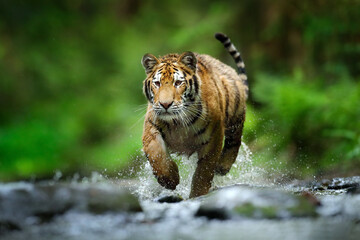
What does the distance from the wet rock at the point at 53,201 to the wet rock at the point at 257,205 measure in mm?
587

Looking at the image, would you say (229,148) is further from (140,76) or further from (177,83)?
(140,76)

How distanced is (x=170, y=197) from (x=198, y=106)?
89 centimetres

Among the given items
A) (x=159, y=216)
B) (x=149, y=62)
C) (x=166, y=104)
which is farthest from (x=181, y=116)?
(x=159, y=216)

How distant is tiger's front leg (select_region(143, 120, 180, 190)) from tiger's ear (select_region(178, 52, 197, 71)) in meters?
0.70

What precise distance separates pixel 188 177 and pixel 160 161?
5.99 feet

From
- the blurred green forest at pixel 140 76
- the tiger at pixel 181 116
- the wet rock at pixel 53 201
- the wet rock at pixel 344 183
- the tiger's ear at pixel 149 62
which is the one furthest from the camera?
the blurred green forest at pixel 140 76

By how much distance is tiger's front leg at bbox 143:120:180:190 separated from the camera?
4.99m

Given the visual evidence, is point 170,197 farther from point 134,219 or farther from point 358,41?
point 358,41

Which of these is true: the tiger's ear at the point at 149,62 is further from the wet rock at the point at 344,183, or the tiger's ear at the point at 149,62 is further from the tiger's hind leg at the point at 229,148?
the wet rock at the point at 344,183

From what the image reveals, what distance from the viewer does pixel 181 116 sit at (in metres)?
4.88

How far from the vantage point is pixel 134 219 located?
3830 mm

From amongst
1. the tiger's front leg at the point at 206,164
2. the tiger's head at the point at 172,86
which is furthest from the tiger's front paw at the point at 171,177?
the tiger's head at the point at 172,86

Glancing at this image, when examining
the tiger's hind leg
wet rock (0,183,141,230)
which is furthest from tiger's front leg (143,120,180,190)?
the tiger's hind leg

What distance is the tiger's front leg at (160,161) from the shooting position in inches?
196
